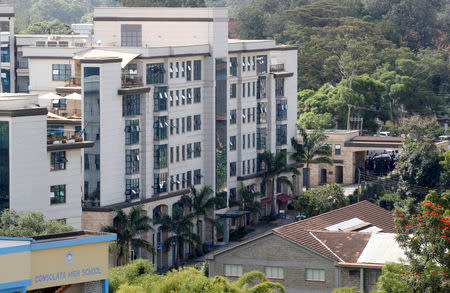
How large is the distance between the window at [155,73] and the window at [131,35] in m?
9.76

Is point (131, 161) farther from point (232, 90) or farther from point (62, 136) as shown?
point (232, 90)

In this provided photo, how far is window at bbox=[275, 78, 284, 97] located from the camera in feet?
367

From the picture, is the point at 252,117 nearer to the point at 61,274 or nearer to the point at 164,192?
the point at 164,192

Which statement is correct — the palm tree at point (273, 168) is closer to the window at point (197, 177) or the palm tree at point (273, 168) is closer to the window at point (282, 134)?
the window at point (282, 134)

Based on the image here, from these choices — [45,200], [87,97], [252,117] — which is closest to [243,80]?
[252,117]

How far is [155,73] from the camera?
92.1 m

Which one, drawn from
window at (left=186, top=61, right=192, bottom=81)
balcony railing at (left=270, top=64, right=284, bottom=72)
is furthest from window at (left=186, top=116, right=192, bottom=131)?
balcony railing at (left=270, top=64, right=284, bottom=72)

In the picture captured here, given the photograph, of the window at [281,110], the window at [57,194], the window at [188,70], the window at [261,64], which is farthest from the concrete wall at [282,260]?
the window at [281,110]

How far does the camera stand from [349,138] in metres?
124

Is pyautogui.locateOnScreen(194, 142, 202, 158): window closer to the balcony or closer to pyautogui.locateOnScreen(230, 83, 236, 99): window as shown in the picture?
pyautogui.locateOnScreen(230, 83, 236, 99): window

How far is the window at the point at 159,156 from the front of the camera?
91938 millimetres

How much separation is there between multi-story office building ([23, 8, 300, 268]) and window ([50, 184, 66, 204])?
17.7ft

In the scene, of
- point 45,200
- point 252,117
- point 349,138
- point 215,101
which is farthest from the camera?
point 349,138

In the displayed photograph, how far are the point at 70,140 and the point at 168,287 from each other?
26.5 meters
